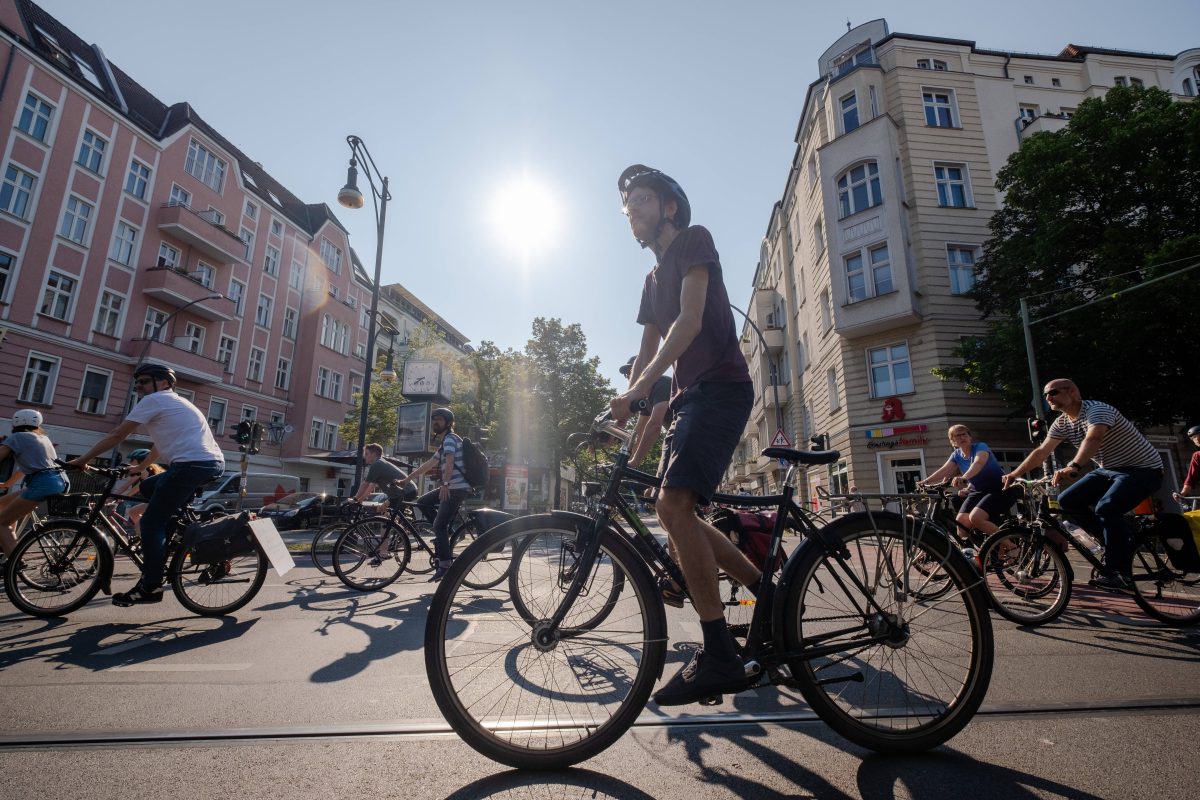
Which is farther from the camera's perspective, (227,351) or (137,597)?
(227,351)

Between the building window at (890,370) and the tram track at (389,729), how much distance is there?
19.1 meters

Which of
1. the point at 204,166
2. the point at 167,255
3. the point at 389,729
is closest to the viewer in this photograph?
the point at 389,729

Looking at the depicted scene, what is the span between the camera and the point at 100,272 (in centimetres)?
2339

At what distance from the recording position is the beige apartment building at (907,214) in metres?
19.4

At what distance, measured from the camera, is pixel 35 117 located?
21484 millimetres

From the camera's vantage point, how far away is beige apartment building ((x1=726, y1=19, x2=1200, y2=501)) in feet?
63.8

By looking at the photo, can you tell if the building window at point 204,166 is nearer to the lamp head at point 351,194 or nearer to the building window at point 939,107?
the lamp head at point 351,194

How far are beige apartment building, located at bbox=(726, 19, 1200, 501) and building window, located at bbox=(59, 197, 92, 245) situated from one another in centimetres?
2714

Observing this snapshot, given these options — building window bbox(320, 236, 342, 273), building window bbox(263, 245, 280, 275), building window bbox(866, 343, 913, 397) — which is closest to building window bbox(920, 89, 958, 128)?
building window bbox(866, 343, 913, 397)

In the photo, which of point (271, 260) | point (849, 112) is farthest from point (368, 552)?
point (271, 260)

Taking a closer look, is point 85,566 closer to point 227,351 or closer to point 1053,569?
point 1053,569

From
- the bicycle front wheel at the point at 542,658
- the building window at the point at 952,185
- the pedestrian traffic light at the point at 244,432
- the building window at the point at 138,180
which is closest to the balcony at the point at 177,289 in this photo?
the building window at the point at 138,180

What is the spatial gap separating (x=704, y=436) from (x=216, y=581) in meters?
4.38

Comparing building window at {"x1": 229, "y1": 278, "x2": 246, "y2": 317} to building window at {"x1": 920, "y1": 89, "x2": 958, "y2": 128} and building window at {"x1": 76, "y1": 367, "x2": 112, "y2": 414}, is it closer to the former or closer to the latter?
building window at {"x1": 76, "y1": 367, "x2": 112, "y2": 414}
